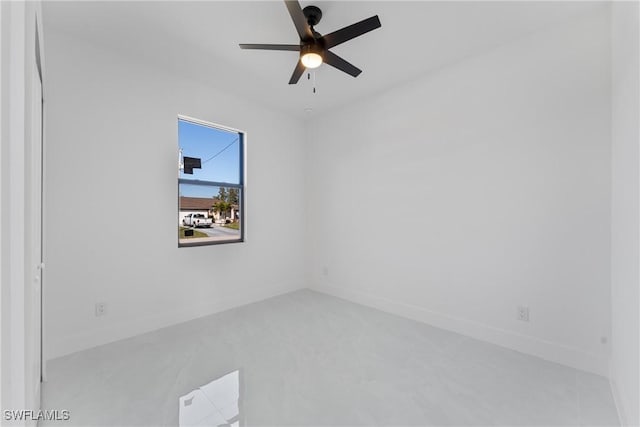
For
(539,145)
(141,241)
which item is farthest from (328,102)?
(141,241)

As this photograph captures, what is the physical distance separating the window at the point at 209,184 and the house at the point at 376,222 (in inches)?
1.7

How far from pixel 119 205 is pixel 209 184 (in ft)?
Answer: 3.35

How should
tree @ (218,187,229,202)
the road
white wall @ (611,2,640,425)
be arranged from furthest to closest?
tree @ (218,187,229,202)
the road
white wall @ (611,2,640,425)

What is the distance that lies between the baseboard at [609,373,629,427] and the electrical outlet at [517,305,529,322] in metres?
0.60

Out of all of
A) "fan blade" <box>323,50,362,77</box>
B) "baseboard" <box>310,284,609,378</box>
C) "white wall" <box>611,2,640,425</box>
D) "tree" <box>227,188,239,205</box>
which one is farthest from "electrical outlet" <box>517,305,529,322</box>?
"tree" <box>227,188,239,205</box>

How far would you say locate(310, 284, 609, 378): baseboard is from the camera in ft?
7.32

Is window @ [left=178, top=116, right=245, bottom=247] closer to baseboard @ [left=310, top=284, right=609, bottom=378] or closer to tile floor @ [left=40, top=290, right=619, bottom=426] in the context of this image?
tile floor @ [left=40, top=290, right=619, bottom=426]

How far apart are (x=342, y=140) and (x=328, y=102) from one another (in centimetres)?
55

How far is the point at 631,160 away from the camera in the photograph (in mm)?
1657

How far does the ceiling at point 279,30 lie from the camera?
2182 millimetres

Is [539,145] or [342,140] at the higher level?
[342,140]

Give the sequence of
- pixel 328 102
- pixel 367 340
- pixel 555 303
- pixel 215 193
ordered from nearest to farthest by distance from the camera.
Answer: pixel 555 303, pixel 367 340, pixel 215 193, pixel 328 102

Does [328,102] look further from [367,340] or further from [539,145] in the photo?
[367,340]
